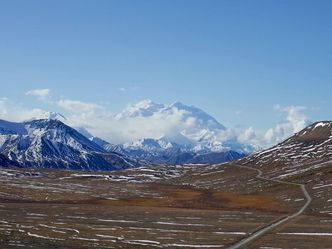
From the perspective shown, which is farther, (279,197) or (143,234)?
(279,197)

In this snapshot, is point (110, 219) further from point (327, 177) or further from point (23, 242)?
point (327, 177)

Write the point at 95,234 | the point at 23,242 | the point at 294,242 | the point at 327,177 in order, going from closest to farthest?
the point at 23,242 < the point at 294,242 < the point at 95,234 < the point at 327,177

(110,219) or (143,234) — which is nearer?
(143,234)

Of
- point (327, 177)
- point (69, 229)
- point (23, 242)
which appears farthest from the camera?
point (327, 177)

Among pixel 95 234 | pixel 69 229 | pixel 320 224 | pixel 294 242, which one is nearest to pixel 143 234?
pixel 95 234

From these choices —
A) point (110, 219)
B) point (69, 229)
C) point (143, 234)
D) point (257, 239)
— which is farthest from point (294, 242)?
point (110, 219)

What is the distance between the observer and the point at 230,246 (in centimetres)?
6328

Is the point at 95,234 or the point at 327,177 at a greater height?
the point at 327,177

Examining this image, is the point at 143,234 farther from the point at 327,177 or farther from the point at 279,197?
the point at 327,177

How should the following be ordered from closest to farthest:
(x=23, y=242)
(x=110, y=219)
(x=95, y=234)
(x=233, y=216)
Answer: (x=23, y=242)
(x=95, y=234)
(x=110, y=219)
(x=233, y=216)

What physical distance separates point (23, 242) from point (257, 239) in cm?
3120

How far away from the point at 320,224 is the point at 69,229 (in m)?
43.4

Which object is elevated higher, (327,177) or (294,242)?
(327,177)

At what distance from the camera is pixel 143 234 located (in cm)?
7469
